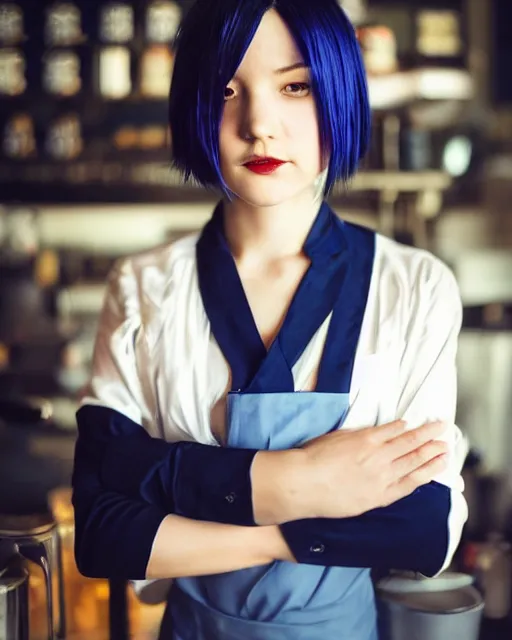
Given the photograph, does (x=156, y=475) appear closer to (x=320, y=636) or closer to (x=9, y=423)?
(x=320, y=636)

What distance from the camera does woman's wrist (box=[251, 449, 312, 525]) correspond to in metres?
0.67

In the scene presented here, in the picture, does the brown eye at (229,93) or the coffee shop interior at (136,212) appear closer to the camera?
the brown eye at (229,93)

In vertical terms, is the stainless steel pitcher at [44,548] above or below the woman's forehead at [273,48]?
below

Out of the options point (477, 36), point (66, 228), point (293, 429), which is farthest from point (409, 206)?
point (293, 429)

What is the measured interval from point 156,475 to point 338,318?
22 cm

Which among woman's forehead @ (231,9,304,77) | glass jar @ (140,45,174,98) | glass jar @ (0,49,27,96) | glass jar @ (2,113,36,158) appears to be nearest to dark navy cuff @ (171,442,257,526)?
woman's forehead @ (231,9,304,77)

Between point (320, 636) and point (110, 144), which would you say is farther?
point (110, 144)

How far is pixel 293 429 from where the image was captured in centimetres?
70

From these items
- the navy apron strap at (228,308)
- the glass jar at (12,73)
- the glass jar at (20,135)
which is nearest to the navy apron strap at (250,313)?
the navy apron strap at (228,308)

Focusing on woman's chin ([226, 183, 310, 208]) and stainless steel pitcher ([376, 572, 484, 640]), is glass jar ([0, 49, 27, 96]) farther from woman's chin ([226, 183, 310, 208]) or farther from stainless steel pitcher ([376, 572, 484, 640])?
stainless steel pitcher ([376, 572, 484, 640])

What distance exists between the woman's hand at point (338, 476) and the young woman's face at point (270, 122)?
23 cm

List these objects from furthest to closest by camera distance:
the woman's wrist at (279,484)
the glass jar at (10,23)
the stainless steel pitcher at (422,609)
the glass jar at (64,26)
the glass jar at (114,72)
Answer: the glass jar at (114,72)
the glass jar at (64,26)
the glass jar at (10,23)
the stainless steel pitcher at (422,609)
the woman's wrist at (279,484)

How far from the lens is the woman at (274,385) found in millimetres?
681

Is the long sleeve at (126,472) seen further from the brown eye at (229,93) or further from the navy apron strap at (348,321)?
the brown eye at (229,93)
